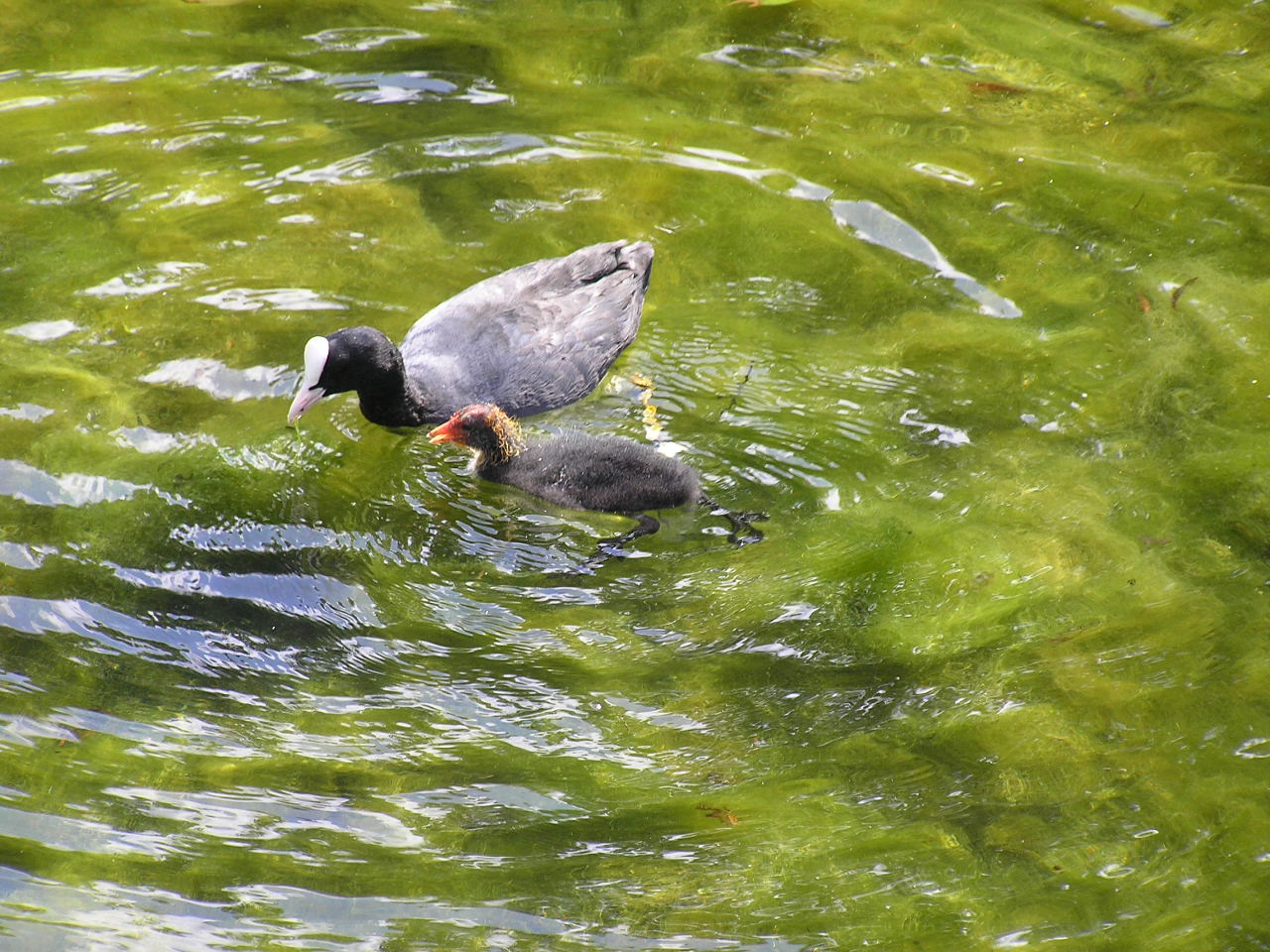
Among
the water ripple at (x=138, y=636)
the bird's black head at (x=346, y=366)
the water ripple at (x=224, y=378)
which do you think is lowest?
the water ripple at (x=138, y=636)

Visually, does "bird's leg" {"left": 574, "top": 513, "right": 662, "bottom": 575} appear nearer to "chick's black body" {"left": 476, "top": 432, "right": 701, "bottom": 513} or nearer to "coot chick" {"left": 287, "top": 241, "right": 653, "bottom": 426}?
"chick's black body" {"left": 476, "top": 432, "right": 701, "bottom": 513}

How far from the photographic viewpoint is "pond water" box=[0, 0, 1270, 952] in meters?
3.25

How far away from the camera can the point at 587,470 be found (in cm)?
438

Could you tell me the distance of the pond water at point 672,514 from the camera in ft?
10.7

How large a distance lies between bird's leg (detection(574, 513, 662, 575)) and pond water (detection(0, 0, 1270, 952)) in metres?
0.09

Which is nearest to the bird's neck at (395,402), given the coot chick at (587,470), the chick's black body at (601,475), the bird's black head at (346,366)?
the bird's black head at (346,366)

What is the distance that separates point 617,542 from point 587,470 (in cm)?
27

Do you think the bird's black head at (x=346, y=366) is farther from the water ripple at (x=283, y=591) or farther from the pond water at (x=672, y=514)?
the water ripple at (x=283, y=591)

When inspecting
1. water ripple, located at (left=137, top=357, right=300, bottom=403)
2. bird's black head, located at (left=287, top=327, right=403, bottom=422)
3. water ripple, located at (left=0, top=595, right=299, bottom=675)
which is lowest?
water ripple, located at (left=0, top=595, right=299, bottom=675)

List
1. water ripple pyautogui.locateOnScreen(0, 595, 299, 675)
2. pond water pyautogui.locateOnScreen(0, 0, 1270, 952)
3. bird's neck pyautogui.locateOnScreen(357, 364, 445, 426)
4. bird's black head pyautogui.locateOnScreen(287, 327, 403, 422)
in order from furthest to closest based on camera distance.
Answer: bird's neck pyautogui.locateOnScreen(357, 364, 445, 426) → bird's black head pyautogui.locateOnScreen(287, 327, 403, 422) → water ripple pyautogui.locateOnScreen(0, 595, 299, 675) → pond water pyautogui.locateOnScreen(0, 0, 1270, 952)

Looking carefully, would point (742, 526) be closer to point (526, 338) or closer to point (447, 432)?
point (447, 432)

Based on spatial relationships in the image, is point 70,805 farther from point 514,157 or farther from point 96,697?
point 514,157

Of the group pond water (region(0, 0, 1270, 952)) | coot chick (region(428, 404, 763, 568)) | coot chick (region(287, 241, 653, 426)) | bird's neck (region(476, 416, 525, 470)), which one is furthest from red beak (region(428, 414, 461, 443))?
coot chick (region(287, 241, 653, 426))

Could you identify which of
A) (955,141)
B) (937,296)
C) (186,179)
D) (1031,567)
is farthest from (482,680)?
(955,141)
